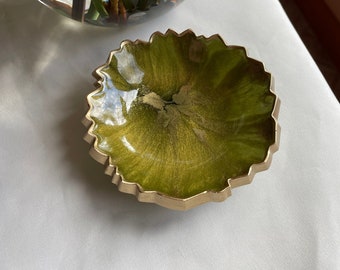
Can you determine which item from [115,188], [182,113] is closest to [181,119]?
[182,113]

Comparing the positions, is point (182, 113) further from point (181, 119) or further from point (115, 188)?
point (115, 188)

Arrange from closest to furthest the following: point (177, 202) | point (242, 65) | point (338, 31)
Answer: point (177, 202) < point (242, 65) < point (338, 31)

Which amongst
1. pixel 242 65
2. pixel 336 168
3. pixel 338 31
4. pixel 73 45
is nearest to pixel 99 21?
pixel 73 45

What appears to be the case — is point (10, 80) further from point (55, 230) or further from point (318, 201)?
point (318, 201)

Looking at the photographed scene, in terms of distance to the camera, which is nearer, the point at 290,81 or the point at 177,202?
the point at 177,202
